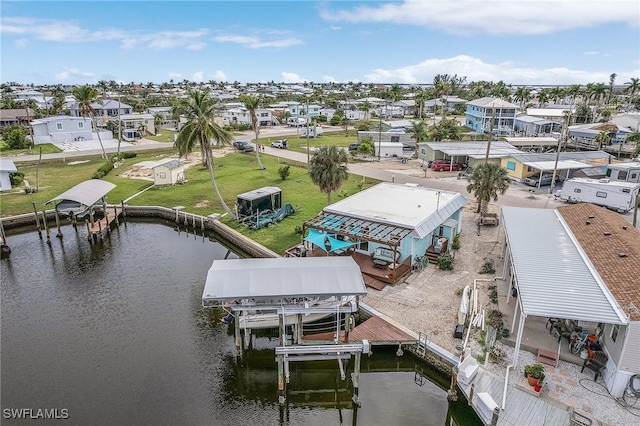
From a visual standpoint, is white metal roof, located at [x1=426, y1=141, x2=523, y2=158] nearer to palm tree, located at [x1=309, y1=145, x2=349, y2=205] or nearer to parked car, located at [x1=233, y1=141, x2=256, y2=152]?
palm tree, located at [x1=309, y1=145, x2=349, y2=205]

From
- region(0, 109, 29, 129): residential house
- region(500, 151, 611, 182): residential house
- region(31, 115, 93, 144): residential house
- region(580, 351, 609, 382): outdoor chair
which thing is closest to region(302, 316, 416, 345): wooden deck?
region(580, 351, 609, 382): outdoor chair

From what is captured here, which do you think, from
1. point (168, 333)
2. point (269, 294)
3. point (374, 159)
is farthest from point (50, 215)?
point (374, 159)

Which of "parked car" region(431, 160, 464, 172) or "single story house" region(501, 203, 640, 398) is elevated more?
"single story house" region(501, 203, 640, 398)

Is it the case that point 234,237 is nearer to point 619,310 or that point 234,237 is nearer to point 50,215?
point 50,215

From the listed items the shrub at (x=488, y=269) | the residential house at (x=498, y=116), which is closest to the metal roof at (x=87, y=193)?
the shrub at (x=488, y=269)

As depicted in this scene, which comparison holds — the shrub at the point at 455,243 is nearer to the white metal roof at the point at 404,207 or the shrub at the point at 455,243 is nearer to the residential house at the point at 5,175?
the white metal roof at the point at 404,207

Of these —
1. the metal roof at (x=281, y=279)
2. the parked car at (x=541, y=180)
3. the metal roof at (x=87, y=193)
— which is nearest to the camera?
the metal roof at (x=281, y=279)
